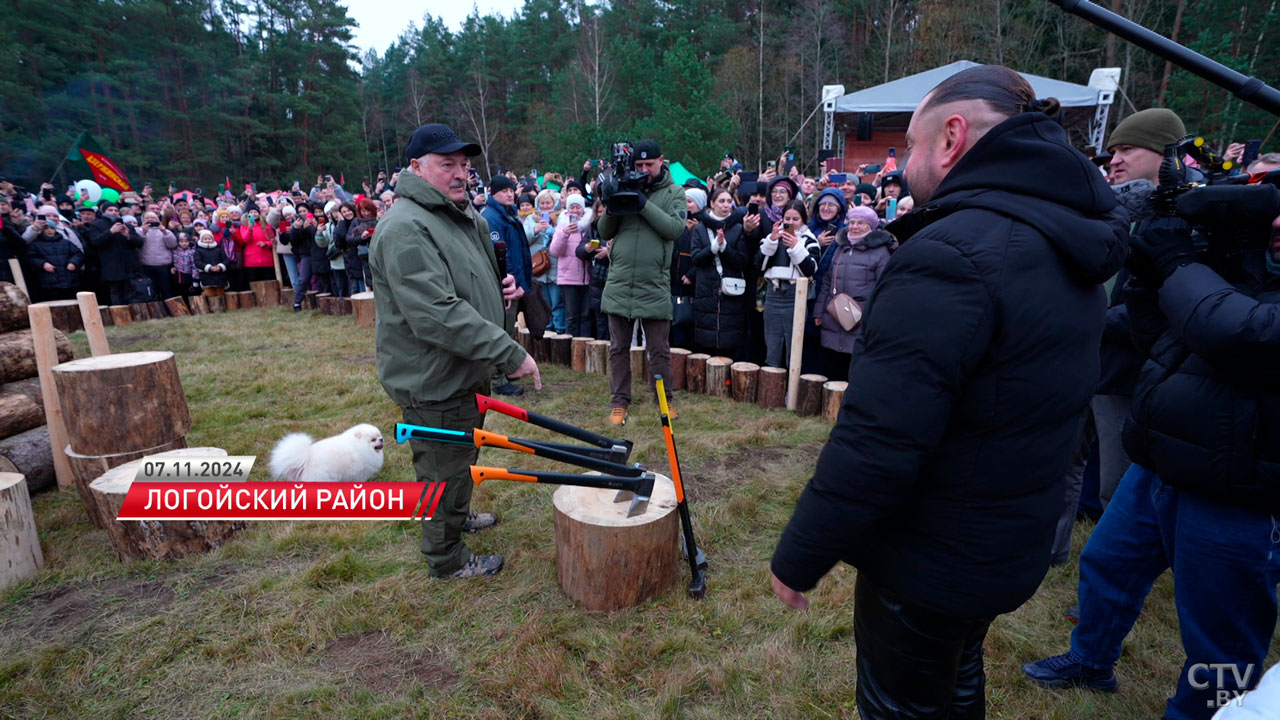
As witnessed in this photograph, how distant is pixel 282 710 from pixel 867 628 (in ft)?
7.51

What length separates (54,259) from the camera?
30.5 ft

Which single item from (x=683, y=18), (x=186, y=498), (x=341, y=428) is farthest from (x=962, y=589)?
(x=683, y=18)

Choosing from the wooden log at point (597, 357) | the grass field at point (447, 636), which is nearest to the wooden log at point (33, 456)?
the grass field at point (447, 636)

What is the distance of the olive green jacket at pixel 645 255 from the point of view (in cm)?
507

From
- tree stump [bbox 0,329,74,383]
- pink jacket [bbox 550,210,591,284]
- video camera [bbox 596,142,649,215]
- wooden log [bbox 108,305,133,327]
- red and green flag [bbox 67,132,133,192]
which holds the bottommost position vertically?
wooden log [bbox 108,305,133,327]

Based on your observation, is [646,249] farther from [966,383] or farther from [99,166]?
[99,166]

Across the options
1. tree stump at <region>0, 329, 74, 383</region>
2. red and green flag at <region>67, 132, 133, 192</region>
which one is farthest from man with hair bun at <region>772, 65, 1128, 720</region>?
red and green flag at <region>67, 132, 133, 192</region>

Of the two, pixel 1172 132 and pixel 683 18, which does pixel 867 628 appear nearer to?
pixel 1172 132

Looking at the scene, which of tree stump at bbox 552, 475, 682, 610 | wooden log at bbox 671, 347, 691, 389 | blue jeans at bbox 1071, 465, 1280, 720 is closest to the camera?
blue jeans at bbox 1071, 465, 1280, 720

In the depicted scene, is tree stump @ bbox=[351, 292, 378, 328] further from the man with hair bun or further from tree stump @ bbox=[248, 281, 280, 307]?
the man with hair bun

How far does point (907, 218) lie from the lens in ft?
4.57

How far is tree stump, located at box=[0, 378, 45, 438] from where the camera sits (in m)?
4.23

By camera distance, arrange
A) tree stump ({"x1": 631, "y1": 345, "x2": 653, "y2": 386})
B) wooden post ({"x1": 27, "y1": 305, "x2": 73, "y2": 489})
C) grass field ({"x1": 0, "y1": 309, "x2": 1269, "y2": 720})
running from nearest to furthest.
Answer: grass field ({"x1": 0, "y1": 309, "x2": 1269, "y2": 720})
wooden post ({"x1": 27, "y1": 305, "x2": 73, "y2": 489})
tree stump ({"x1": 631, "y1": 345, "x2": 653, "y2": 386})

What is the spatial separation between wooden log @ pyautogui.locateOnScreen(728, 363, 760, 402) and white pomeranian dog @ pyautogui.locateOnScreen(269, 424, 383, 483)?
10.5 ft
